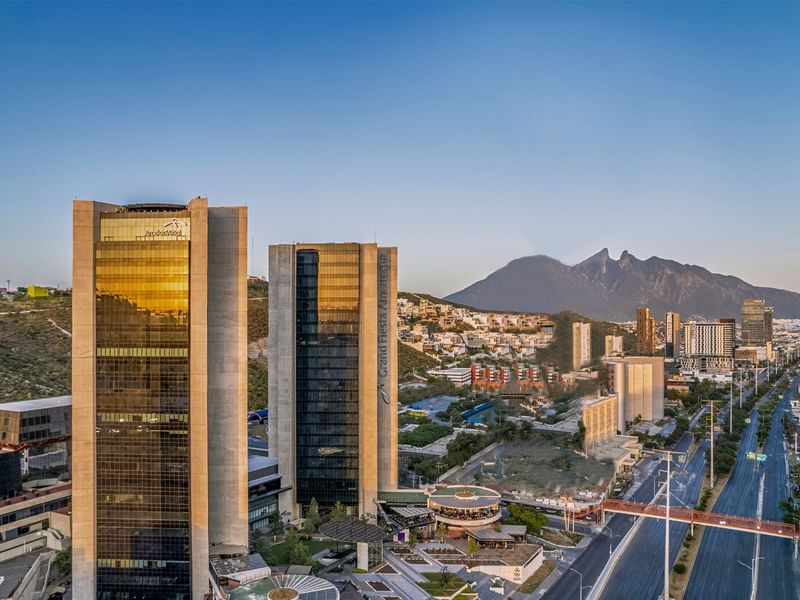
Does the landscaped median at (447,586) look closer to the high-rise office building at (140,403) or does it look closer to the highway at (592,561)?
the highway at (592,561)

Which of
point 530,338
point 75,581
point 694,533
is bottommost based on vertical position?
point 694,533

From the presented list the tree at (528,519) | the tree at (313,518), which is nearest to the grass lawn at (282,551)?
the tree at (313,518)

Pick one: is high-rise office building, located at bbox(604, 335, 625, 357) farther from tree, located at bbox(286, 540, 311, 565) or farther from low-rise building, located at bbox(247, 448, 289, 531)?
tree, located at bbox(286, 540, 311, 565)

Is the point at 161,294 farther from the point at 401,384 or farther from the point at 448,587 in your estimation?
the point at 401,384

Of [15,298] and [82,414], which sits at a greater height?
[15,298]

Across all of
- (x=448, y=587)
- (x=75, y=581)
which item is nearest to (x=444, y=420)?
(x=448, y=587)

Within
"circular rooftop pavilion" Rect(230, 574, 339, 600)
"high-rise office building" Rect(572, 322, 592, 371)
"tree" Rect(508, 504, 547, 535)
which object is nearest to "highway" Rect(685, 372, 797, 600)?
"tree" Rect(508, 504, 547, 535)

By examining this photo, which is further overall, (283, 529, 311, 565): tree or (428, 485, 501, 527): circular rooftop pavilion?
(428, 485, 501, 527): circular rooftop pavilion
